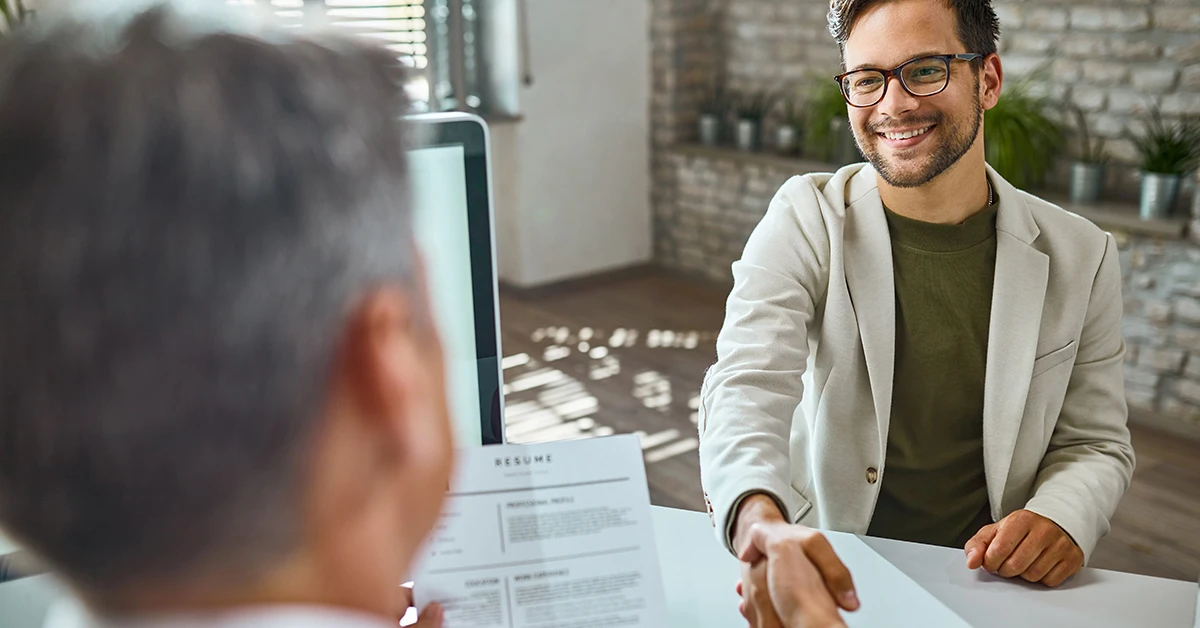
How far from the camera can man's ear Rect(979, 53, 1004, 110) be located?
1.39 meters

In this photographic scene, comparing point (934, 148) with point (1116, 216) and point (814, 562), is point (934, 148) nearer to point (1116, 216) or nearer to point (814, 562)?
point (814, 562)

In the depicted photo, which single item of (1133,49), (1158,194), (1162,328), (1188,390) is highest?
(1133,49)

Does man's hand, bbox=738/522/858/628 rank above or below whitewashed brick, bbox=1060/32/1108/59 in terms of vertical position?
below

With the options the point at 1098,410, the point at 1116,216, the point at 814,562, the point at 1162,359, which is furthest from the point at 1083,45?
the point at 814,562

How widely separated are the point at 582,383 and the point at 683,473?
0.80m

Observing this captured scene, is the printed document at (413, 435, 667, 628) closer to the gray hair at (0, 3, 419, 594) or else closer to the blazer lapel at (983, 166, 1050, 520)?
the gray hair at (0, 3, 419, 594)

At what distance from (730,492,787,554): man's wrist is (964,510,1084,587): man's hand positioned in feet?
0.70

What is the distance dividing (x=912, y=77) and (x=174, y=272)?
3.94 ft

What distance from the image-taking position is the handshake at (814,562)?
0.84 metres

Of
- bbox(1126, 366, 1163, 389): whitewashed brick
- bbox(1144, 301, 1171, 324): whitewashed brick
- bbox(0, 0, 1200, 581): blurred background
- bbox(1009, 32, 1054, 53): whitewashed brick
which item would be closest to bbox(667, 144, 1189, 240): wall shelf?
bbox(0, 0, 1200, 581): blurred background

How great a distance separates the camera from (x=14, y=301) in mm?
291

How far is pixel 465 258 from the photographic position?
845mm

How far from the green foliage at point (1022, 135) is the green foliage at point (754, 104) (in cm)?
130

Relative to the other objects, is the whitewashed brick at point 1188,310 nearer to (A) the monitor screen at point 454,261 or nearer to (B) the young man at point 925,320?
(B) the young man at point 925,320
